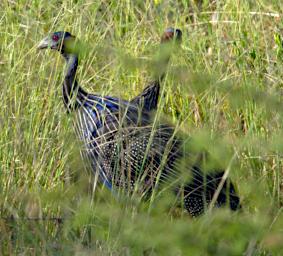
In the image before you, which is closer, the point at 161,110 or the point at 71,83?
the point at 161,110

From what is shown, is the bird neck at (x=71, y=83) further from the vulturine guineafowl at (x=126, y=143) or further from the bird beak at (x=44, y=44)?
the bird beak at (x=44, y=44)

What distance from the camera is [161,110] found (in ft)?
12.7

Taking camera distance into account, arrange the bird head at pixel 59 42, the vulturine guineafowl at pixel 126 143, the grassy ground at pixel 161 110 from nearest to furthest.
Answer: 1. the grassy ground at pixel 161 110
2. the vulturine guineafowl at pixel 126 143
3. the bird head at pixel 59 42

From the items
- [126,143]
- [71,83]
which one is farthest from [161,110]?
[71,83]

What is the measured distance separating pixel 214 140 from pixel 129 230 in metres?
0.54

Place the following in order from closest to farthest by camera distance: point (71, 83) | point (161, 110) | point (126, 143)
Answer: point (161, 110) < point (126, 143) < point (71, 83)

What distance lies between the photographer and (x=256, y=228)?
3.12m

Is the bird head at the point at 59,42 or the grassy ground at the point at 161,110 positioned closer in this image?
the grassy ground at the point at 161,110

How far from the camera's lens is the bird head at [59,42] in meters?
4.73

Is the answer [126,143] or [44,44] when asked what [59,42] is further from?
[126,143]

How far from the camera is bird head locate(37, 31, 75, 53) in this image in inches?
186

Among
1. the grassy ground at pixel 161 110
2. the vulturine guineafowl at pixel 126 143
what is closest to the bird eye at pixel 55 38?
the vulturine guineafowl at pixel 126 143

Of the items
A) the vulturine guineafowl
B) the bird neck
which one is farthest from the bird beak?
the bird neck

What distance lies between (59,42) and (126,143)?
0.75m
